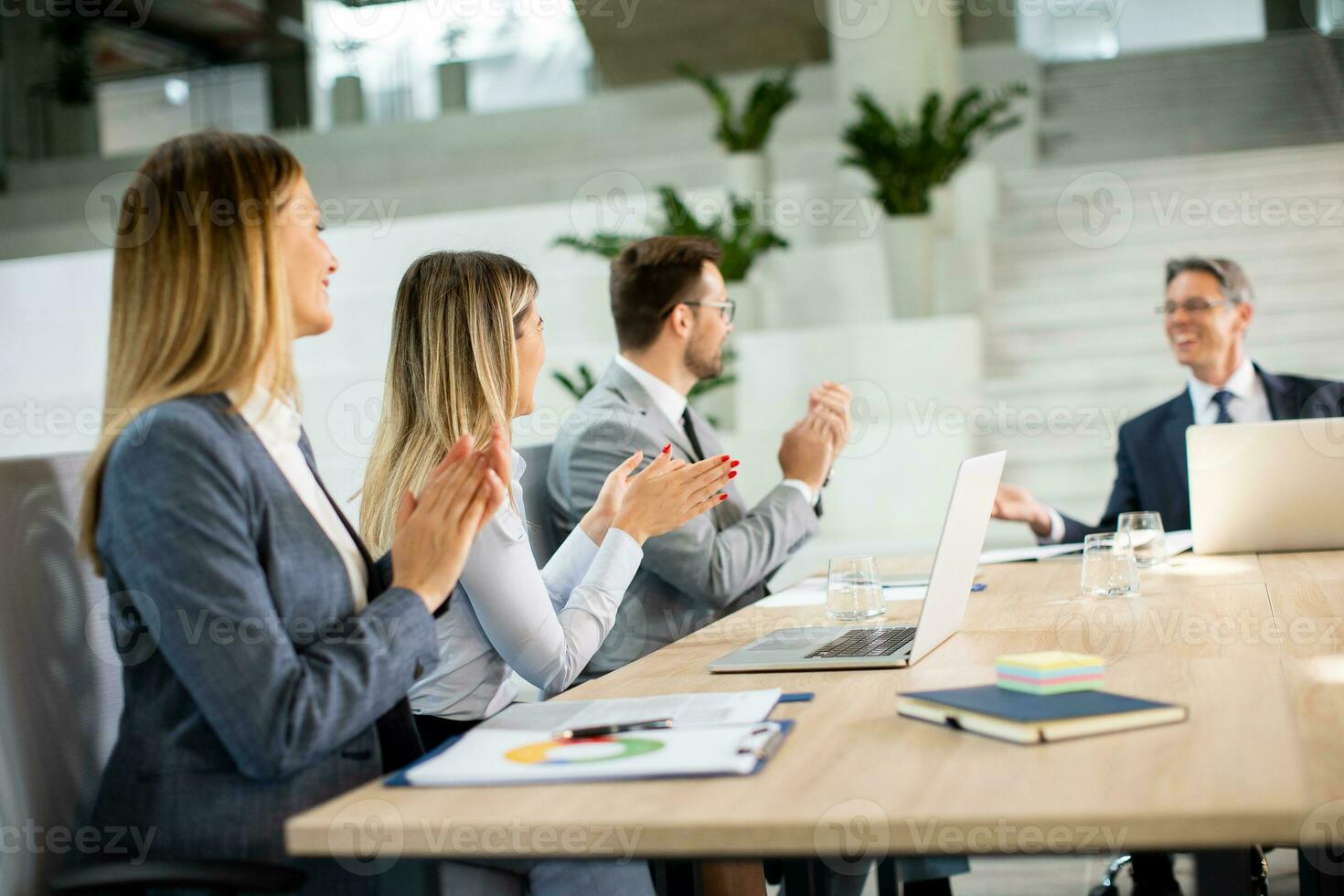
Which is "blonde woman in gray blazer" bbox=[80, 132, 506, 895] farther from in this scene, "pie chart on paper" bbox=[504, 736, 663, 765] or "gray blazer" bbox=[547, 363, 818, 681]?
"gray blazer" bbox=[547, 363, 818, 681]

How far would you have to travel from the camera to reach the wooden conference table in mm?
987

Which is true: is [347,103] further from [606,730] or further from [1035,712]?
[1035,712]

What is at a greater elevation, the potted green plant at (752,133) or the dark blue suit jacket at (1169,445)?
the potted green plant at (752,133)

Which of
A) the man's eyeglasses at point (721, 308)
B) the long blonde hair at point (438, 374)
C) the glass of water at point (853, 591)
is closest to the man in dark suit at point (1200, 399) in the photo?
the man's eyeglasses at point (721, 308)

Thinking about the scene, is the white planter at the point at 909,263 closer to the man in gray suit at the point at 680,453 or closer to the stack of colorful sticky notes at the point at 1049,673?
the man in gray suit at the point at 680,453

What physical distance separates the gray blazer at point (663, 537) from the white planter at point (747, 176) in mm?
4480

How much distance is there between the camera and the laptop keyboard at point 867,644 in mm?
1726

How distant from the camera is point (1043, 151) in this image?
31.2ft

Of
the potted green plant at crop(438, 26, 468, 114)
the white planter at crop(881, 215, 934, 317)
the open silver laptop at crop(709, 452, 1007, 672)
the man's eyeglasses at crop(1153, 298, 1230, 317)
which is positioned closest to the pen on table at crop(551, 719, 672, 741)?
the open silver laptop at crop(709, 452, 1007, 672)

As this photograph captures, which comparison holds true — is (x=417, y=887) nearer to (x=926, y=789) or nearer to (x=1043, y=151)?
(x=926, y=789)

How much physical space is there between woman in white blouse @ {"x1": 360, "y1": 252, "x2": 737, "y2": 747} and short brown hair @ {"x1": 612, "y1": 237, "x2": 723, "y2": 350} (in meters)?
0.76

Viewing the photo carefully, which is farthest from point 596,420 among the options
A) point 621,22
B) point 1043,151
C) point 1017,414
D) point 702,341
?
point 621,22

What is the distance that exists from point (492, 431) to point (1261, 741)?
101cm

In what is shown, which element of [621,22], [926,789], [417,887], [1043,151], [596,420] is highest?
[621,22]
